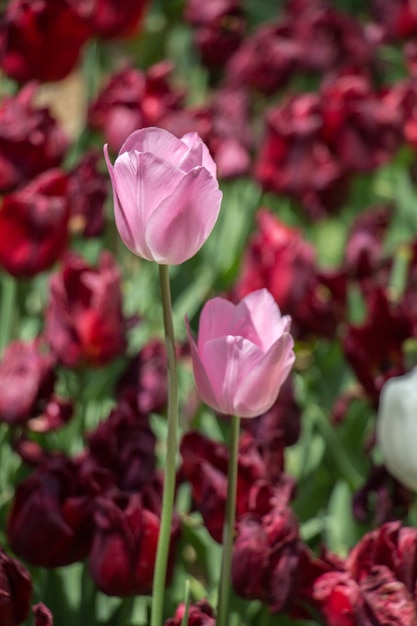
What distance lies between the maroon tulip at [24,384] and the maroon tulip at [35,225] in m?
0.17

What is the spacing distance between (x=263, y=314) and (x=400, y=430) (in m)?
0.22

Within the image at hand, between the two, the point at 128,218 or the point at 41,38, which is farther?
the point at 41,38

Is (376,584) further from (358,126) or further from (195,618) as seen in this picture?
(358,126)

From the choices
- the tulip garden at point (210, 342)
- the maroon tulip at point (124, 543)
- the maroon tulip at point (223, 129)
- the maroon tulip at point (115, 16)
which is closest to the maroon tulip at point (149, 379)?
the tulip garden at point (210, 342)

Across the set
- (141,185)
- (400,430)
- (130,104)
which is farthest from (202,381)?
(130,104)

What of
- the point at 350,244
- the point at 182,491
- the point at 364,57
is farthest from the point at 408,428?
the point at 364,57

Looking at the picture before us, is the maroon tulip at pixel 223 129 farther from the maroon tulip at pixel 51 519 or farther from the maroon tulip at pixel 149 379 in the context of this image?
the maroon tulip at pixel 51 519

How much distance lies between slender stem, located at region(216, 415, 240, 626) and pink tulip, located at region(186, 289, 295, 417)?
0.02 m

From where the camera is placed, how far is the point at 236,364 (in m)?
0.65

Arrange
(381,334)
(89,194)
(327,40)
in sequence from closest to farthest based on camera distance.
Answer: (381,334) < (89,194) < (327,40)

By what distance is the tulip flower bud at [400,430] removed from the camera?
2.84 ft

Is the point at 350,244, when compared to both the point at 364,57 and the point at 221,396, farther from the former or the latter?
the point at 221,396

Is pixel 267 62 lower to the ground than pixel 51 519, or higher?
lower

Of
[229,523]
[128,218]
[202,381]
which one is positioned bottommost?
[229,523]
